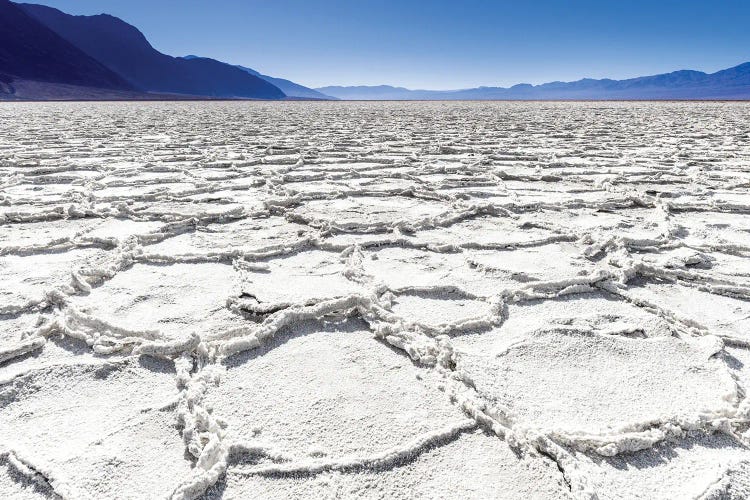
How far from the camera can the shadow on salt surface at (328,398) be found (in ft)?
2.90

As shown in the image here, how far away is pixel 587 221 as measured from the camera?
238 cm

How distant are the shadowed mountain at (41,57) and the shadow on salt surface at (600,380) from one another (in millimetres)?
61958

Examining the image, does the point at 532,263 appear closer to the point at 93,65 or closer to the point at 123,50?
the point at 93,65

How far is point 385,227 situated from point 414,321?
0.98 metres

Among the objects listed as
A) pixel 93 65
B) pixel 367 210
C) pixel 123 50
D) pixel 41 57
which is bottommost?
pixel 367 210

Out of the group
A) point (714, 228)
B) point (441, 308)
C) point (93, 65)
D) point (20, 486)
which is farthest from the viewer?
point (93, 65)

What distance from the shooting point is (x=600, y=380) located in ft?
3.49

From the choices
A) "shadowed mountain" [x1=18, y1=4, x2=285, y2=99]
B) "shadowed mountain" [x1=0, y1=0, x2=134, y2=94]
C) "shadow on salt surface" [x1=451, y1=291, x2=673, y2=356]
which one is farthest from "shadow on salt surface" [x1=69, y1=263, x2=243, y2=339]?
"shadowed mountain" [x1=18, y1=4, x2=285, y2=99]

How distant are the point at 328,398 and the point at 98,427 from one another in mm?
445

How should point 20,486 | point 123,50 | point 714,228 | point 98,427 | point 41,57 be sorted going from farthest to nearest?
1. point 123,50
2. point 41,57
3. point 714,228
4. point 98,427
5. point 20,486

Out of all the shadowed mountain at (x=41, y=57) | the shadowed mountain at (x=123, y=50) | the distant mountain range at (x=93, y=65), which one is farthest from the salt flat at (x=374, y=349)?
the shadowed mountain at (x=123, y=50)

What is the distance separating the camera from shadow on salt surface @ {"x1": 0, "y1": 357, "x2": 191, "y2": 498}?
78 cm

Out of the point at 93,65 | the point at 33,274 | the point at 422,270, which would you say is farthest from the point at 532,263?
the point at 93,65

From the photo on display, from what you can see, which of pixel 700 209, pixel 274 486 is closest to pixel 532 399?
pixel 274 486
